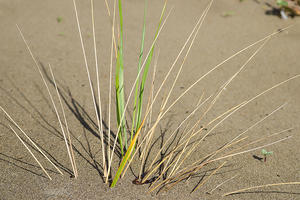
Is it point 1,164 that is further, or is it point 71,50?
point 71,50

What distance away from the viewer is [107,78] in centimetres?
209

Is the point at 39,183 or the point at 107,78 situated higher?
the point at 39,183

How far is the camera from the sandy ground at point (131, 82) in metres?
1.28

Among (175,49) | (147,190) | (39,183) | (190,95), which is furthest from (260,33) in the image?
(39,183)

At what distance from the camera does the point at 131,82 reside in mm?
2053

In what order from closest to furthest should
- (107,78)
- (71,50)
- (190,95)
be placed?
(190,95), (107,78), (71,50)

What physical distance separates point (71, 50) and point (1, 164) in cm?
120

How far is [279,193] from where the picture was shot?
130 centimetres

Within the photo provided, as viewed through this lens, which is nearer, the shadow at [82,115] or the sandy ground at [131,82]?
the sandy ground at [131,82]

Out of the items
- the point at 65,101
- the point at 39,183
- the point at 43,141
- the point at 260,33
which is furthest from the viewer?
the point at 260,33

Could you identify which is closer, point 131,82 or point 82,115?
point 82,115

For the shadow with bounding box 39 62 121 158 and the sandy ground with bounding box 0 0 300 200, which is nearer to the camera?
the sandy ground with bounding box 0 0 300 200

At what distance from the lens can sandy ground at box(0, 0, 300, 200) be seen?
4.19 ft

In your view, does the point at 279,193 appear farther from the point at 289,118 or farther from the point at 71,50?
the point at 71,50
